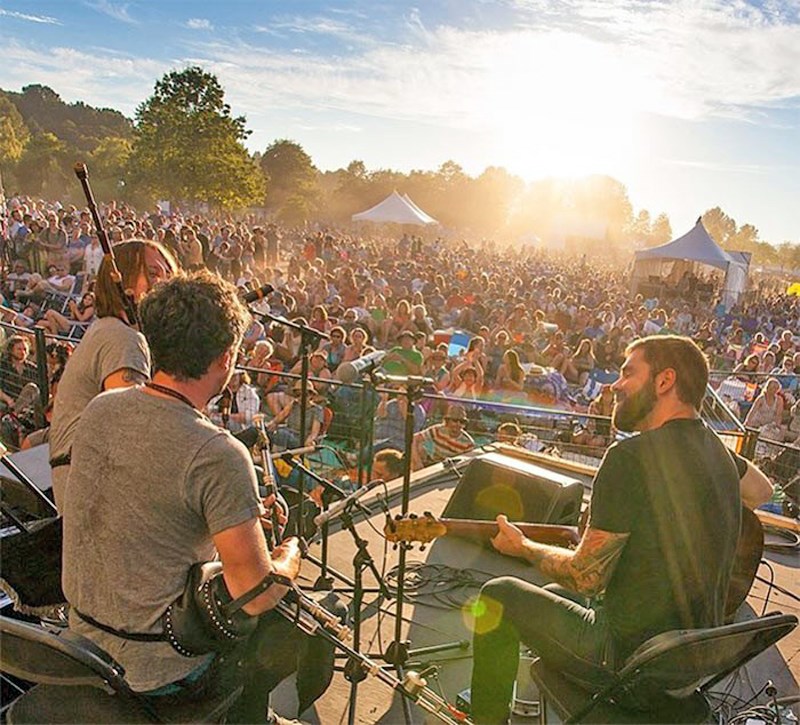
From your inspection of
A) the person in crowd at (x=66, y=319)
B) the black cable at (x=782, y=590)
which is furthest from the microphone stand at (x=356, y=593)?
the person in crowd at (x=66, y=319)

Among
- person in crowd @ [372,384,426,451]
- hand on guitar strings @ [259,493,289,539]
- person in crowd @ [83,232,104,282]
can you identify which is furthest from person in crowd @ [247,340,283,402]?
person in crowd @ [83,232,104,282]

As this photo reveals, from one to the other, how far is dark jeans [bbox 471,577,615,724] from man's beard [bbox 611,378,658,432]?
0.71 metres

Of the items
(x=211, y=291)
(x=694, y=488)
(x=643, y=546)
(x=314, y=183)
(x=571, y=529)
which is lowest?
(x=571, y=529)

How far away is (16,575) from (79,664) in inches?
42.3

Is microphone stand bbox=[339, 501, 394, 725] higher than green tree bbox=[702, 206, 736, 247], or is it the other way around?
green tree bbox=[702, 206, 736, 247]

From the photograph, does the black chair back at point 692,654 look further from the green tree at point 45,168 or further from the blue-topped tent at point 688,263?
the green tree at point 45,168

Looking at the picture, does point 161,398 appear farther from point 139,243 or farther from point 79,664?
→ point 139,243

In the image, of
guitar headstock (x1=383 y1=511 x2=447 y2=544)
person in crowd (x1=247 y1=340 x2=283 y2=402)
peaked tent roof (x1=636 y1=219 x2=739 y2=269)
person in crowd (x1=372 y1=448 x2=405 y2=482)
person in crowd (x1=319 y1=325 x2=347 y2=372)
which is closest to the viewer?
guitar headstock (x1=383 y1=511 x2=447 y2=544)

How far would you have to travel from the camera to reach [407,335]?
769 cm

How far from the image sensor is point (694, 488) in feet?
6.88

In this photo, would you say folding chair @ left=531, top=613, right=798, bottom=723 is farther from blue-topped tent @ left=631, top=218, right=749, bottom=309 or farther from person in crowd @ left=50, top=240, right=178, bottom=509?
blue-topped tent @ left=631, top=218, right=749, bottom=309

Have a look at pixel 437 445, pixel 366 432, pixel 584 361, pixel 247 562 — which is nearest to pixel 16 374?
pixel 366 432

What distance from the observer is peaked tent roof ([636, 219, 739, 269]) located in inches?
873

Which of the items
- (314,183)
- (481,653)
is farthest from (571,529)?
(314,183)
